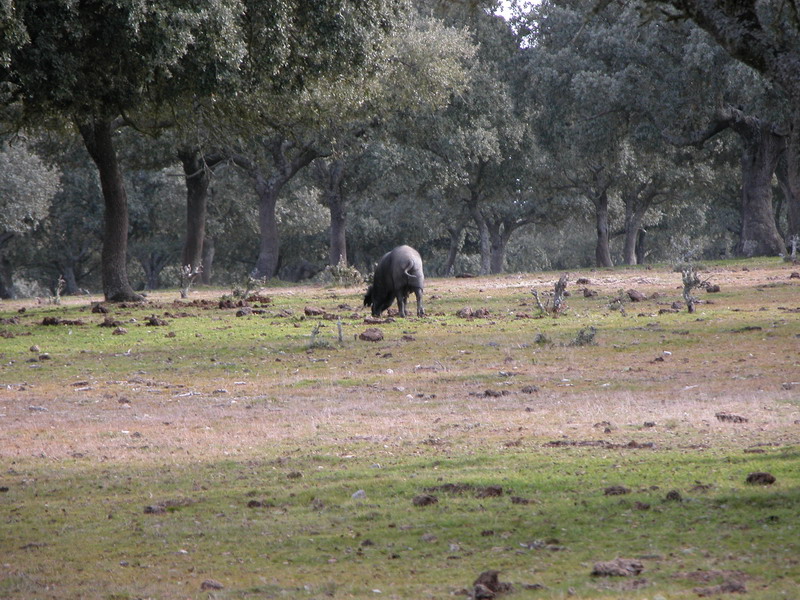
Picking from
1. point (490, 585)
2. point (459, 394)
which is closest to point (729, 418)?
point (459, 394)

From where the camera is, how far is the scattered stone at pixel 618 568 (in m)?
5.38

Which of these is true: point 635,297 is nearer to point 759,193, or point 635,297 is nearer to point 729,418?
point 729,418

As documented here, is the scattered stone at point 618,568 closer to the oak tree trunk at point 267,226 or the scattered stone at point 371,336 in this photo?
the scattered stone at point 371,336

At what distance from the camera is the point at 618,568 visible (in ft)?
17.7

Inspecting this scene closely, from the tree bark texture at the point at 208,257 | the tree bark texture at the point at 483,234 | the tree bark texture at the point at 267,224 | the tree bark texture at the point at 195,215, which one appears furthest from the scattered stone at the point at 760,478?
the tree bark texture at the point at 483,234

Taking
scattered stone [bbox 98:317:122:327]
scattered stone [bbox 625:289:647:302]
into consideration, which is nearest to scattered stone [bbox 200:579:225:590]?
scattered stone [bbox 98:317:122:327]

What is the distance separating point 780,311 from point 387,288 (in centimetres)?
815

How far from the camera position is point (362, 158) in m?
47.1

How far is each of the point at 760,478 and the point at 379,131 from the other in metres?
34.2

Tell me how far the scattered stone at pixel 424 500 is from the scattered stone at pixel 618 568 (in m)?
2.01

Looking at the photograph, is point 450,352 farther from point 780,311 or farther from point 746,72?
point 746,72

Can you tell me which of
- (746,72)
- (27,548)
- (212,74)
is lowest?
(27,548)

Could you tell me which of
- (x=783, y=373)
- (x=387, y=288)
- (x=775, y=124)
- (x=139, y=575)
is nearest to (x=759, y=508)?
(x=139, y=575)

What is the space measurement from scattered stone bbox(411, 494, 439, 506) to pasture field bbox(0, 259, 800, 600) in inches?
0.8
